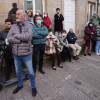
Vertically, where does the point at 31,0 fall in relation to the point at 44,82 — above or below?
above

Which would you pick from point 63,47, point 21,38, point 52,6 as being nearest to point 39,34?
point 21,38

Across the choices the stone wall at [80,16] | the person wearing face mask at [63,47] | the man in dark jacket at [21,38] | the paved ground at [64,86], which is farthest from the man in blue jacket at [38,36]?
the stone wall at [80,16]

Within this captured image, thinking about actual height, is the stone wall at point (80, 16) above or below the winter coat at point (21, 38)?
above

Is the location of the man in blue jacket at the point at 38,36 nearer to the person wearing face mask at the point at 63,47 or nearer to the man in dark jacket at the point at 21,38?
the man in dark jacket at the point at 21,38

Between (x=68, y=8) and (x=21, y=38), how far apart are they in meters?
5.68

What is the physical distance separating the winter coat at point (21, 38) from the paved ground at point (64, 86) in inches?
43.4

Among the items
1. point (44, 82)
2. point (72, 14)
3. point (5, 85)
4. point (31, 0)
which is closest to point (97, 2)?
point (72, 14)

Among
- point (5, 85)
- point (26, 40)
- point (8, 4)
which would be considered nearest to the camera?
point (26, 40)

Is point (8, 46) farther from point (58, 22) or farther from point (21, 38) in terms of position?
point (58, 22)

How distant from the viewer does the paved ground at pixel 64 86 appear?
10.1ft

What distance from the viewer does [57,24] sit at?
6.60 m

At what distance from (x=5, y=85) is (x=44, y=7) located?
4586 mm

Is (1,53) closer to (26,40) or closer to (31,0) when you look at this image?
(26,40)

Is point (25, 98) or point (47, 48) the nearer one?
point (25, 98)
